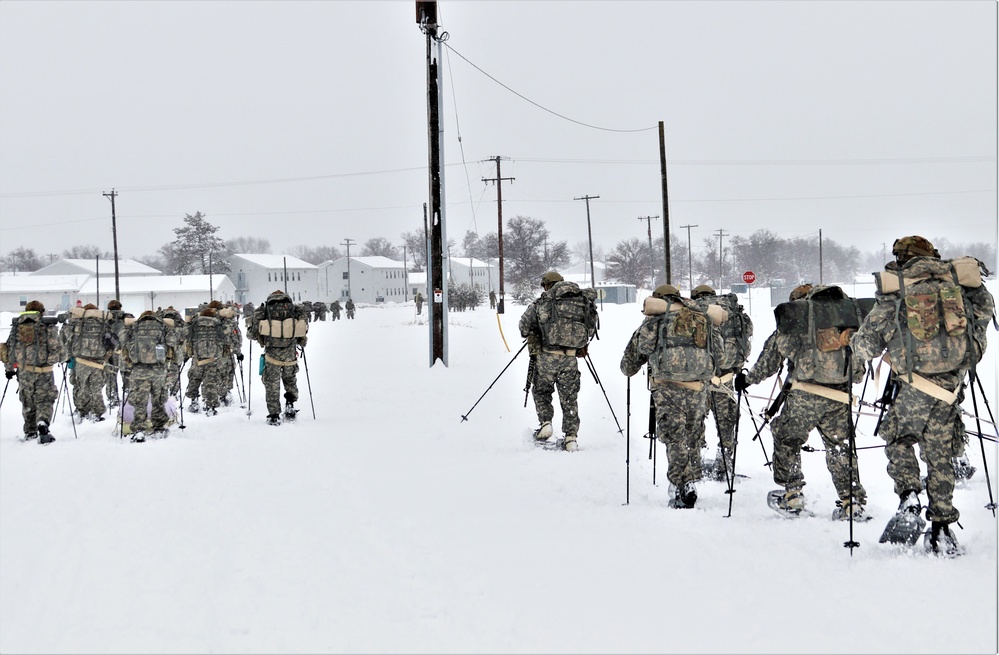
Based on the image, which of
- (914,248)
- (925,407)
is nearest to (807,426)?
(925,407)

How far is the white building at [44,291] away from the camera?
71.9 metres

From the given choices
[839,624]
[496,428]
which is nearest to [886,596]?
[839,624]

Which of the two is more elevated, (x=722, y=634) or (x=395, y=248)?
(x=395, y=248)

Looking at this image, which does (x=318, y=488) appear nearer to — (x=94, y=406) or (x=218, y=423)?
(x=218, y=423)

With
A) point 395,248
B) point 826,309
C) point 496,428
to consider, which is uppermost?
point 395,248

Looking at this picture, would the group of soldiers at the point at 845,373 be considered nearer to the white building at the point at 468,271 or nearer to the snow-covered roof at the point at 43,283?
the snow-covered roof at the point at 43,283

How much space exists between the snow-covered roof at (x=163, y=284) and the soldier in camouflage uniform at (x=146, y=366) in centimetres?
7144

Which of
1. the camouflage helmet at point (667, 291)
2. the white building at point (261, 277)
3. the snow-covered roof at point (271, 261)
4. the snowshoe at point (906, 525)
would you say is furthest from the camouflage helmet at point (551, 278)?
the snow-covered roof at point (271, 261)

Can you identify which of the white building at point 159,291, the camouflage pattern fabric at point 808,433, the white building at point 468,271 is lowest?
the camouflage pattern fabric at point 808,433

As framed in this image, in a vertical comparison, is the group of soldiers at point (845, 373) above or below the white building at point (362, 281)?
below

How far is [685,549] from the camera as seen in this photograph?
4.79m

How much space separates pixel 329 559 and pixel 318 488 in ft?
6.67

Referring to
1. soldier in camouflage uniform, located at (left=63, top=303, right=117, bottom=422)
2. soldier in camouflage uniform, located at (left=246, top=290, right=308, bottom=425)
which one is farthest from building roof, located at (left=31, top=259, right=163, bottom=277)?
soldier in camouflage uniform, located at (left=246, top=290, right=308, bottom=425)

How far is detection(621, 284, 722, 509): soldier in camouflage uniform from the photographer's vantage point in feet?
19.7
